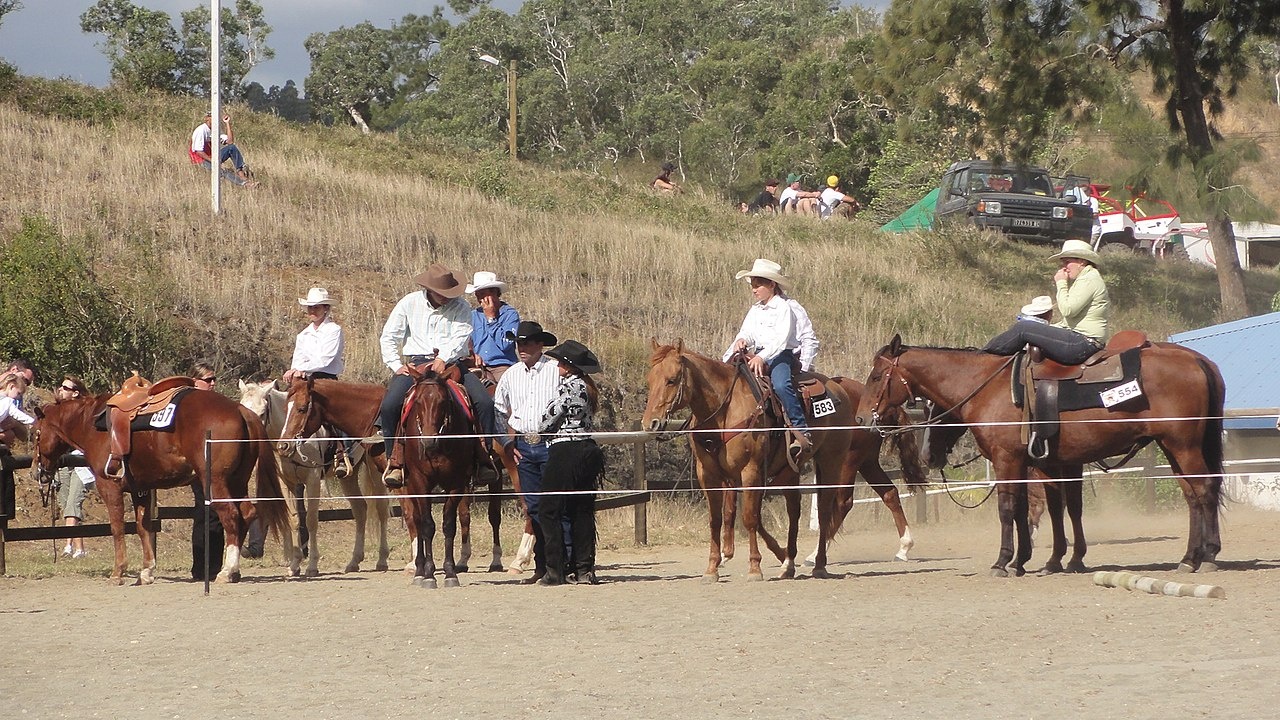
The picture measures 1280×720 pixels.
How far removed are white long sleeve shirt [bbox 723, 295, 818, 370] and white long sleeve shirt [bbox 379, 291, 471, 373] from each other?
2327 mm

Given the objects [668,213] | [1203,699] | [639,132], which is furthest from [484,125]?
[1203,699]

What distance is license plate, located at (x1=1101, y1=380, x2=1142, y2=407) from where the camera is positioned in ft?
39.9

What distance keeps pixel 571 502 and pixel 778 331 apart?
224 centimetres

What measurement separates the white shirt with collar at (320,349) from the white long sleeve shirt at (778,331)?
3751 mm

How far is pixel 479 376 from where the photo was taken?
13.5 metres

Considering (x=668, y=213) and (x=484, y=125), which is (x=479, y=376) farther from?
(x=484, y=125)

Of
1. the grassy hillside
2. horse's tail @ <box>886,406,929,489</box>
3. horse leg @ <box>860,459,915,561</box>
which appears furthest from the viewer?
the grassy hillside

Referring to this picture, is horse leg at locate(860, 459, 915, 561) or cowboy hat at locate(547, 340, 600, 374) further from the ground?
cowboy hat at locate(547, 340, 600, 374)

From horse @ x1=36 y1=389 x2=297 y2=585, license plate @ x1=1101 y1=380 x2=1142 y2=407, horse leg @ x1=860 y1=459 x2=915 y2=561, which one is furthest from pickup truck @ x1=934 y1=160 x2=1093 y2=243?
horse @ x1=36 y1=389 x2=297 y2=585

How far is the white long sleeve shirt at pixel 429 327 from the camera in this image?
13.2m

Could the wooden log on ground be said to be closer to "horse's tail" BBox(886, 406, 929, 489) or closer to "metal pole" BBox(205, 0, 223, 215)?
"horse's tail" BBox(886, 406, 929, 489)

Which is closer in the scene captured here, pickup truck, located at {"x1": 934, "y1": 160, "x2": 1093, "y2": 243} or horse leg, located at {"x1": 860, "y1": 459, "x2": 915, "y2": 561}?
horse leg, located at {"x1": 860, "y1": 459, "x2": 915, "y2": 561}

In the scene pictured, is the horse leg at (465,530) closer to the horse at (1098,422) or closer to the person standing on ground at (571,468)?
the person standing on ground at (571,468)

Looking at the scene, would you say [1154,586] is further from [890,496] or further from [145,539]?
[145,539]
